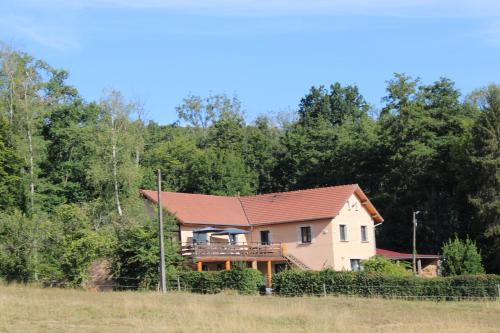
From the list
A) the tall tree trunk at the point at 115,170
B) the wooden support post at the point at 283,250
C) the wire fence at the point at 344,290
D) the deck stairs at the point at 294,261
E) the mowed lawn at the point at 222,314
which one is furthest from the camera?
the tall tree trunk at the point at 115,170

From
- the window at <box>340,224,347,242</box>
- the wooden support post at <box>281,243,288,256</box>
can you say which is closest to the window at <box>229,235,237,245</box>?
the wooden support post at <box>281,243,288,256</box>

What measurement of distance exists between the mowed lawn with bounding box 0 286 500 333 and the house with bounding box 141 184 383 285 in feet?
48.9

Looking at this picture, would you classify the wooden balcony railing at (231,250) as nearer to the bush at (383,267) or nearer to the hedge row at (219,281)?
the hedge row at (219,281)

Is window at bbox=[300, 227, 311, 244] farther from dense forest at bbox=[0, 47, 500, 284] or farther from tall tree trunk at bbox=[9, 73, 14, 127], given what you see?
tall tree trunk at bbox=[9, 73, 14, 127]

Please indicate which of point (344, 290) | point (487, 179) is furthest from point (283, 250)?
point (487, 179)

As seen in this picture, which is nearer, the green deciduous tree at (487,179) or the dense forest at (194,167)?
the dense forest at (194,167)

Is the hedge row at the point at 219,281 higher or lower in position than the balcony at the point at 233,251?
lower

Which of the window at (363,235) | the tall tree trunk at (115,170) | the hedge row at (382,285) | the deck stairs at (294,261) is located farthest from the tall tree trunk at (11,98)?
the window at (363,235)

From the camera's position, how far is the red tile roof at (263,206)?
50875mm

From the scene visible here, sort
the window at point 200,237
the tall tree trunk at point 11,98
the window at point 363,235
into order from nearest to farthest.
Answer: the window at point 200,237 → the tall tree trunk at point 11,98 → the window at point 363,235

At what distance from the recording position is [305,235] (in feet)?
171

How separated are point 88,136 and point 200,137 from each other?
2940 cm

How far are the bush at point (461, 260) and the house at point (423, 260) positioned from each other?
20.0 feet

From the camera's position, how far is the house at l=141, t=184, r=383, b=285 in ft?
160
